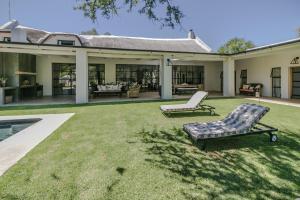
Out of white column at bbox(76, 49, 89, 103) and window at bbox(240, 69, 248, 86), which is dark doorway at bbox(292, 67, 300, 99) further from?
white column at bbox(76, 49, 89, 103)

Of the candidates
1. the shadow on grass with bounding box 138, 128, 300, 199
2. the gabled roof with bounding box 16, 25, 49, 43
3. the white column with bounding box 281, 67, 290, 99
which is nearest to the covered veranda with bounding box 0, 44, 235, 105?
the gabled roof with bounding box 16, 25, 49, 43

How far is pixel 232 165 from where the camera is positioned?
4.20m

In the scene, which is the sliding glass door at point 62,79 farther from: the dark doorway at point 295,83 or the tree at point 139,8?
the dark doorway at point 295,83

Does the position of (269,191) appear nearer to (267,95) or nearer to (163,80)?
(163,80)

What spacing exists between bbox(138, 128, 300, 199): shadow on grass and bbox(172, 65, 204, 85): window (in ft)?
60.7

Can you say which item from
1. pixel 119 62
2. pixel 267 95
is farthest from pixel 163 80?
pixel 267 95

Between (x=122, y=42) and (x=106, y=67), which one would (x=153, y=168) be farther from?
(x=122, y=42)

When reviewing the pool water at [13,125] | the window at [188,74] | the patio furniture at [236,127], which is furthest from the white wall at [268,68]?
the pool water at [13,125]

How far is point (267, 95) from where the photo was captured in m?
18.5

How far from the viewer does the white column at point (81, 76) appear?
14.2 metres

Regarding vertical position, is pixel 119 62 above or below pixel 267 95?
above

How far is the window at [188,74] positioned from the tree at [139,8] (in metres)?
16.8

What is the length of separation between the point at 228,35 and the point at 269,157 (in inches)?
2318

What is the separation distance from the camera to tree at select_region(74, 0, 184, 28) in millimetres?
7215
